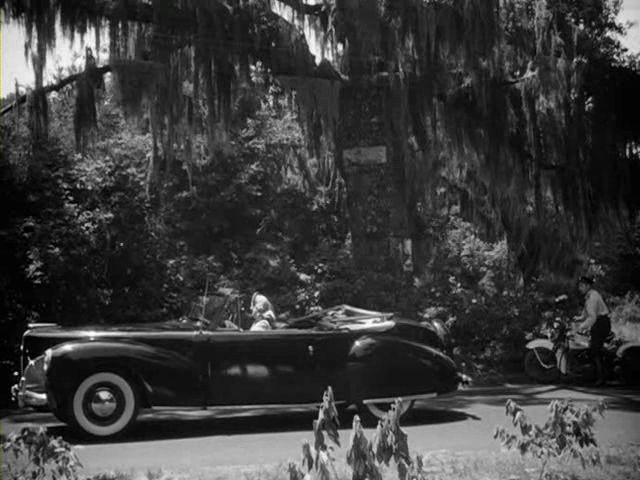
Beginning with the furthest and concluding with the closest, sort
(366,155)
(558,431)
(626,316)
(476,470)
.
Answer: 1. (626,316)
2. (366,155)
3. (476,470)
4. (558,431)

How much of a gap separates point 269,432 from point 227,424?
639mm

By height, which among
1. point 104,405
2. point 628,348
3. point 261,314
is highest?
point 261,314

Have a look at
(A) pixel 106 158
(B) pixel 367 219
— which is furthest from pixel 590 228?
(A) pixel 106 158

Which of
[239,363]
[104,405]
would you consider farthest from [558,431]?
[104,405]

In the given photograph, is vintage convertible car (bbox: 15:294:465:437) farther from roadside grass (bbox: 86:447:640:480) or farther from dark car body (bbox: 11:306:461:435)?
roadside grass (bbox: 86:447:640:480)

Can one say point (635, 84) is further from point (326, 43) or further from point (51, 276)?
point (51, 276)

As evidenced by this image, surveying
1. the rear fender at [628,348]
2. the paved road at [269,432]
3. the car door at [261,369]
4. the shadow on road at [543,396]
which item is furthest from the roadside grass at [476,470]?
the rear fender at [628,348]

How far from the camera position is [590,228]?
35.8 ft

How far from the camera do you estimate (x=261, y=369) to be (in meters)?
6.73

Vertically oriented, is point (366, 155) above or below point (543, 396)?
above

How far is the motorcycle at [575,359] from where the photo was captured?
9594mm

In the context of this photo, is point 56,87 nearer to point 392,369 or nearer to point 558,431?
point 392,369

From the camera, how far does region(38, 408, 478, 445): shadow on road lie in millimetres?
6688

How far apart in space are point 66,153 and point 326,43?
13.6ft
